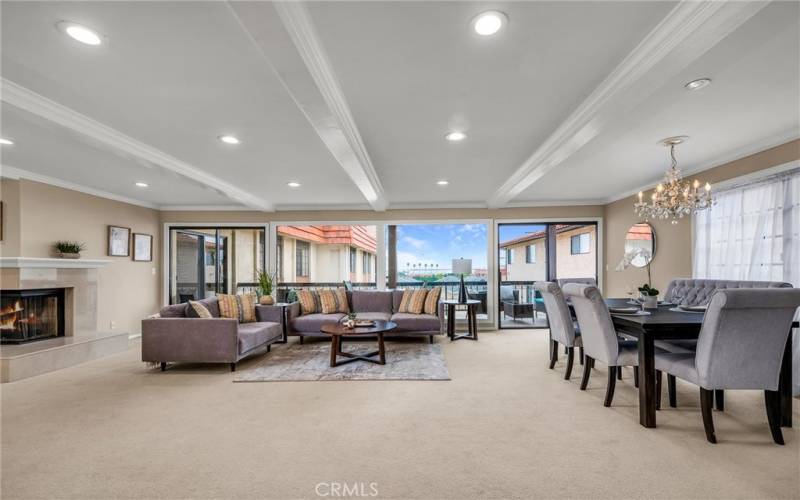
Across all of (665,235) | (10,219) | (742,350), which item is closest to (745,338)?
(742,350)

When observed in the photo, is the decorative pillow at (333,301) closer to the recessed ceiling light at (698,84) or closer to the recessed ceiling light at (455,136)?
the recessed ceiling light at (455,136)

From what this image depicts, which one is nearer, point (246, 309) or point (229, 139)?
point (229, 139)

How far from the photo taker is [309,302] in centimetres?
616

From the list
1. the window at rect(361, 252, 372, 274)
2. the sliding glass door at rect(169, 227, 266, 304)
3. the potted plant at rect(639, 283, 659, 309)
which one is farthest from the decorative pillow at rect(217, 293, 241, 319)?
the window at rect(361, 252, 372, 274)

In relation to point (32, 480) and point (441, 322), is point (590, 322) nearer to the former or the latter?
point (441, 322)

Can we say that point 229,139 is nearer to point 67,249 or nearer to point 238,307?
point 238,307

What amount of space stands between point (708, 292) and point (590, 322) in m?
1.52

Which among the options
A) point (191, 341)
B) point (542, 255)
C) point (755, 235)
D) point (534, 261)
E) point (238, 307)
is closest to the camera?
point (755, 235)

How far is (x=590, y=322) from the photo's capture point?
10.7 ft

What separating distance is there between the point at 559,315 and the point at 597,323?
31.4 inches

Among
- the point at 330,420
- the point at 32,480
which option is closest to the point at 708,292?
the point at 330,420

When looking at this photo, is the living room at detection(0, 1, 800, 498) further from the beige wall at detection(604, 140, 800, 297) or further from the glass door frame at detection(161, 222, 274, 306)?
the glass door frame at detection(161, 222, 274, 306)

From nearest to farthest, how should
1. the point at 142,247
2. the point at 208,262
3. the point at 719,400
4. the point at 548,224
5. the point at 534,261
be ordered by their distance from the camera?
the point at 719,400 < the point at 142,247 < the point at 548,224 < the point at 208,262 < the point at 534,261

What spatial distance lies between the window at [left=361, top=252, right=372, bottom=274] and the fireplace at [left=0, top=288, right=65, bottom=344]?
6.95 meters
